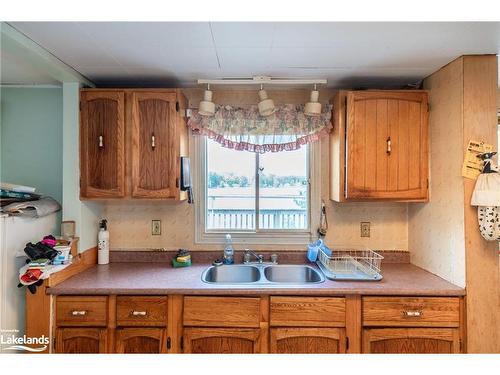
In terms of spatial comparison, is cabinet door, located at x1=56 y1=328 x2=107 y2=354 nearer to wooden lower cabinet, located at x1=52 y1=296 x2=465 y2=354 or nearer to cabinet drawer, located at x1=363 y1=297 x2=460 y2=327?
wooden lower cabinet, located at x1=52 y1=296 x2=465 y2=354

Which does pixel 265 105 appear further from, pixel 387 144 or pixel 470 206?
pixel 470 206

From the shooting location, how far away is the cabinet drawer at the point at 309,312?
5.16 ft

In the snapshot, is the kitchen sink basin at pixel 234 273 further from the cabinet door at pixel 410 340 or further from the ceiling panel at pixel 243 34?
the ceiling panel at pixel 243 34

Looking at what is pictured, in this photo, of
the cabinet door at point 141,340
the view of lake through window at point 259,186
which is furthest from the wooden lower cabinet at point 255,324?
the view of lake through window at point 259,186

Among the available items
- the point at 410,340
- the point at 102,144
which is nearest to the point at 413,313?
the point at 410,340

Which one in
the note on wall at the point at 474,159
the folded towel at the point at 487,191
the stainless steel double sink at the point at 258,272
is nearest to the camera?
the folded towel at the point at 487,191

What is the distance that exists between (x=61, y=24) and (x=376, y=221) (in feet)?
7.47

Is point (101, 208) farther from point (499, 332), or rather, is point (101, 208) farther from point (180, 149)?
point (499, 332)

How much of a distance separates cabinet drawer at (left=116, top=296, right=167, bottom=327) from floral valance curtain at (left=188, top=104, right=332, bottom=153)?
3.72 feet

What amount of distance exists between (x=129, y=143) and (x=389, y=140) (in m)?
1.71

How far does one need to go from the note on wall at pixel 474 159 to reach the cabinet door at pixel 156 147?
174 centimetres

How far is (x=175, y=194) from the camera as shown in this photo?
1.89 meters

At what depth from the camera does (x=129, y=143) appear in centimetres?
188

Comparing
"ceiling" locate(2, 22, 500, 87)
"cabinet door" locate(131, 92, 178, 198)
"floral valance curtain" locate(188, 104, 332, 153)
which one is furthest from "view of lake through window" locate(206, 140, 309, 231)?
"ceiling" locate(2, 22, 500, 87)
